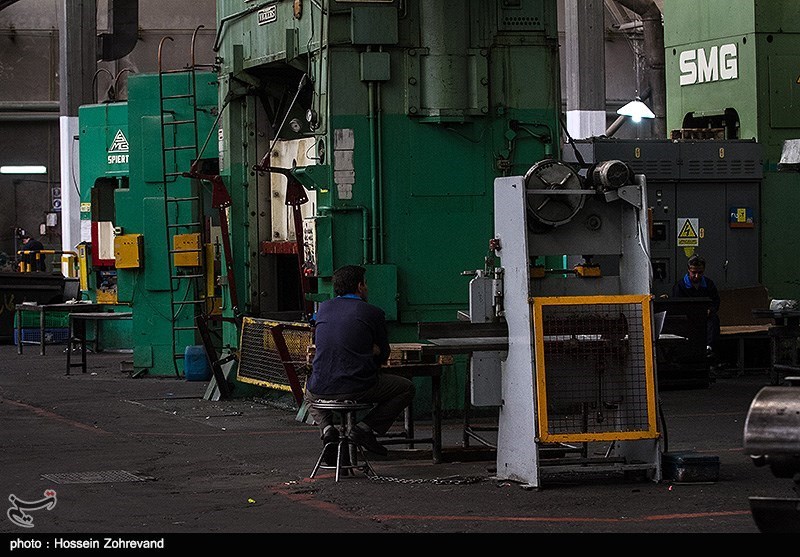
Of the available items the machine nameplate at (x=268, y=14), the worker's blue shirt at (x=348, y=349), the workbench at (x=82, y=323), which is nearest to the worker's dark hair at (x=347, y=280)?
the worker's blue shirt at (x=348, y=349)

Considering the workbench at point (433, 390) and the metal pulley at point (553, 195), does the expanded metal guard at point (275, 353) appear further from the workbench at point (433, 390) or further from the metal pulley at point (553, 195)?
the metal pulley at point (553, 195)

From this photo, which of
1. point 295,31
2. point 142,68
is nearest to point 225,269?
point 295,31

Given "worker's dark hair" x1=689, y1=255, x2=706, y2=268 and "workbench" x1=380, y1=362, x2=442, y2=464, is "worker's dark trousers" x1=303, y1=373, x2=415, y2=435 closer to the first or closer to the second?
"workbench" x1=380, y1=362, x2=442, y2=464

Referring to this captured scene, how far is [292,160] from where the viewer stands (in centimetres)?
1589

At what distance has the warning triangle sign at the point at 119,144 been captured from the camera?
71.5ft

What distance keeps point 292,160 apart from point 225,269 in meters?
1.54

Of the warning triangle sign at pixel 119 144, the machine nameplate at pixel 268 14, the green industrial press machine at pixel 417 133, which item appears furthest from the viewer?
the warning triangle sign at pixel 119 144

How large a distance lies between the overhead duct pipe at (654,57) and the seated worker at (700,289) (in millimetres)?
8073

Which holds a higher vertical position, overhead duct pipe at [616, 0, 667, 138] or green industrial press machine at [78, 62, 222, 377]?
overhead duct pipe at [616, 0, 667, 138]

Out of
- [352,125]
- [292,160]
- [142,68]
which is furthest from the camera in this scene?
[142,68]

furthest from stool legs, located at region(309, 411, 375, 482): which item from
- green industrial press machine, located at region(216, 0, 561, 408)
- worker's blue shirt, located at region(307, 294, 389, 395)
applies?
green industrial press machine, located at region(216, 0, 561, 408)

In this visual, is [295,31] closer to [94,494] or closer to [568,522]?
[94,494]

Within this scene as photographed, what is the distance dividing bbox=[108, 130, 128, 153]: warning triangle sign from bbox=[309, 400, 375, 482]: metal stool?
12.0 m

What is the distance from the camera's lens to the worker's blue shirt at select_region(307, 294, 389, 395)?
10.5 m
